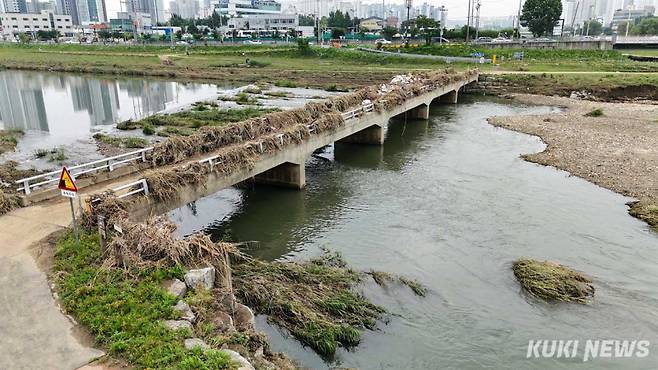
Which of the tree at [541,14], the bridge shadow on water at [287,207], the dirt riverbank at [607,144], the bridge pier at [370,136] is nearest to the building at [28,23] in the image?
the tree at [541,14]

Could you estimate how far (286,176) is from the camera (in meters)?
24.6

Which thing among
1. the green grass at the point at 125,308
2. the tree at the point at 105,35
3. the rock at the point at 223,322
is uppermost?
the tree at the point at 105,35

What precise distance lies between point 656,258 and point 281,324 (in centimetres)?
1392

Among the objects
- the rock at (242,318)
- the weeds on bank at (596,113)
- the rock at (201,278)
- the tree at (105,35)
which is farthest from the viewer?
the tree at (105,35)

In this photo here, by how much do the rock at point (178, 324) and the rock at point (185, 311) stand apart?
0.13 m

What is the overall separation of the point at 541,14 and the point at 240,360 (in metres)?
120

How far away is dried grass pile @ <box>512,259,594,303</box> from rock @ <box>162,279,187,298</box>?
1058 centimetres

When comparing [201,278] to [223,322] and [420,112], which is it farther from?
[420,112]

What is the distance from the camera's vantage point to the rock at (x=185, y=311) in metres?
9.78

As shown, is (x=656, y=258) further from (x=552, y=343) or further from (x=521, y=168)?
(x=521, y=168)

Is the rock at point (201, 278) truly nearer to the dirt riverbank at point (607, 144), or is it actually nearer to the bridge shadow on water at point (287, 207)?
the bridge shadow on water at point (287, 207)

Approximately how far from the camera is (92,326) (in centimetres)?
942

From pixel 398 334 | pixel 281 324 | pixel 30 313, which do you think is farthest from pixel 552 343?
pixel 30 313

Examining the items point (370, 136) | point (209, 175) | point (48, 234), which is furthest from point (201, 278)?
point (370, 136)
